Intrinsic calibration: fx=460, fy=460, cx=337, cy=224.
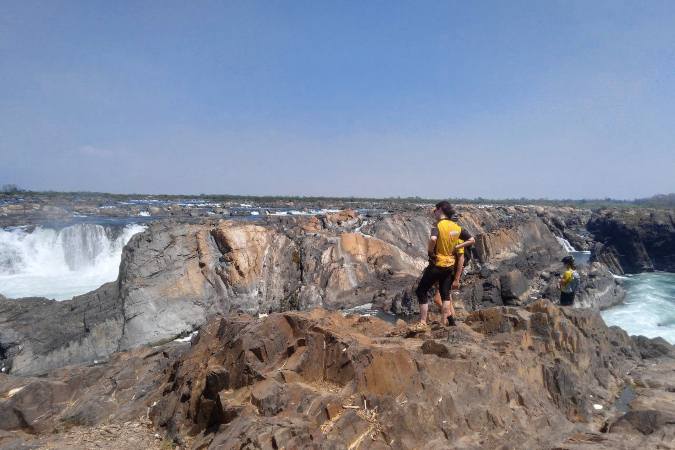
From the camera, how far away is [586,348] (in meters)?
10.4

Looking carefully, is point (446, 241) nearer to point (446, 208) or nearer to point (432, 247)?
point (432, 247)

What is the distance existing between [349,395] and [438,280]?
9.51ft

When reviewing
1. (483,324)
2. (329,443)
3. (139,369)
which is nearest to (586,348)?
(483,324)

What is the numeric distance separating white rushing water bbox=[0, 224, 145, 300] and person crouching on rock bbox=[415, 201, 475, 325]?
2450 cm

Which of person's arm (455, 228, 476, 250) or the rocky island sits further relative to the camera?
person's arm (455, 228, 476, 250)

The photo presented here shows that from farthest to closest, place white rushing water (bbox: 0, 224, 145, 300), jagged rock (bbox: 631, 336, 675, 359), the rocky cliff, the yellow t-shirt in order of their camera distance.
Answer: white rushing water (bbox: 0, 224, 145, 300), the rocky cliff, jagged rock (bbox: 631, 336, 675, 359), the yellow t-shirt

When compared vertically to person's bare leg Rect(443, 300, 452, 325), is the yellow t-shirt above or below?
above

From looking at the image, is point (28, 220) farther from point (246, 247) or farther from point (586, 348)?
point (586, 348)

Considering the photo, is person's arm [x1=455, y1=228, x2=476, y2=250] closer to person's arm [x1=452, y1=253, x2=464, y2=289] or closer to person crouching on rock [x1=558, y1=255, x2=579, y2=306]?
person's arm [x1=452, y1=253, x2=464, y2=289]

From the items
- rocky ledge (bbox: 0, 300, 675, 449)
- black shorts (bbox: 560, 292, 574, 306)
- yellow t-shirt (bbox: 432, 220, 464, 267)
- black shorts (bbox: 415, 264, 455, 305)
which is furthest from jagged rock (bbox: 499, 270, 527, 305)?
yellow t-shirt (bbox: 432, 220, 464, 267)

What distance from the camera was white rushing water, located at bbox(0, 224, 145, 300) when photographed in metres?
27.2

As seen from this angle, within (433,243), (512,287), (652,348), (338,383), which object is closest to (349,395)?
(338,383)


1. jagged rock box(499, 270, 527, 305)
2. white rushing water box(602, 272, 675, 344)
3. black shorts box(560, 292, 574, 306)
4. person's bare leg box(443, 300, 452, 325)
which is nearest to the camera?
person's bare leg box(443, 300, 452, 325)

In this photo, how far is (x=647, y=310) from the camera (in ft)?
87.2
